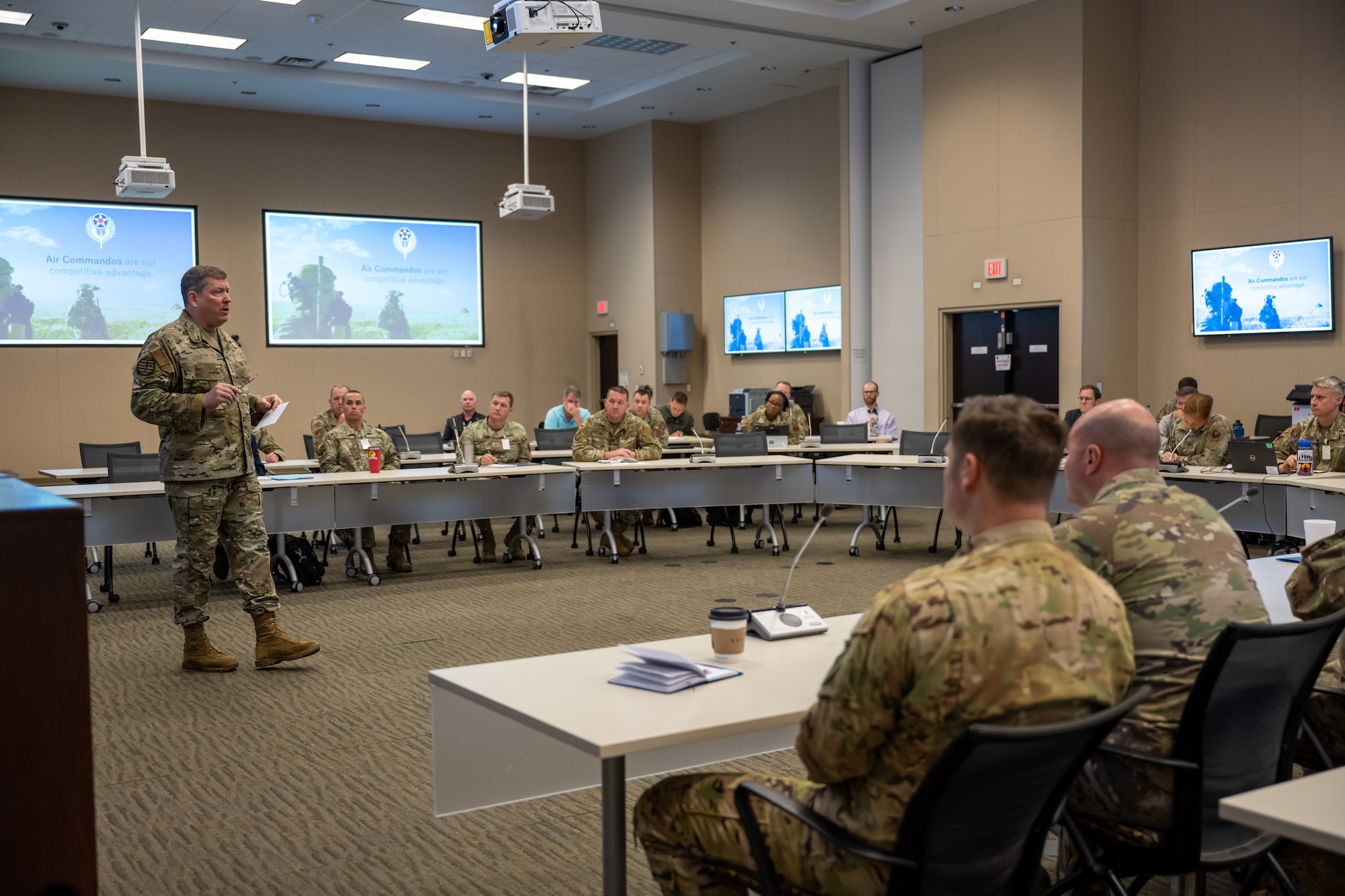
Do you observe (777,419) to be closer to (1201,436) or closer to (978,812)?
(1201,436)

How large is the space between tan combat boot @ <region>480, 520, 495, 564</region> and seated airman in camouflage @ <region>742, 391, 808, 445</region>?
3.49m

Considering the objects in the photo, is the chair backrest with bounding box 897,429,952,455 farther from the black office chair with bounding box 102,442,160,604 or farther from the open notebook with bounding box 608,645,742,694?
the open notebook with bounding box 608,645,742,694

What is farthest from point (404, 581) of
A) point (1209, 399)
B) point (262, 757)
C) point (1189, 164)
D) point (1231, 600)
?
point (1189, 164)

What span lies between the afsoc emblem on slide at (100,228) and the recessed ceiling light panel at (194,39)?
246cm

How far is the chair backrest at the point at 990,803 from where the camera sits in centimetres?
158

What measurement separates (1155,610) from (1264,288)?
8213 millimetres

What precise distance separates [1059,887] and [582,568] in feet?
20.4

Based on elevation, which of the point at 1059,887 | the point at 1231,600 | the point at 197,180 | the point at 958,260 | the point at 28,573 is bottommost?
the point at 1059,887

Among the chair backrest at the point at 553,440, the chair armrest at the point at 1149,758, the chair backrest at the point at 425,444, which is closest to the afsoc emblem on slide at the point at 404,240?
the chair backrest at the point at 425,444

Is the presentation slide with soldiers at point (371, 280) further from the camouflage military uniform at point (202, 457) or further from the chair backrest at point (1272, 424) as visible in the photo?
the chair backrest at point (1272, 424)

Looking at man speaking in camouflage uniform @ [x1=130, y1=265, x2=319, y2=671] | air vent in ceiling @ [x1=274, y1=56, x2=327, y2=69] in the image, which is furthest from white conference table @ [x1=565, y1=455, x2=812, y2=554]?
air vent in ceiling @ [x1=274, y1=56, x2=327, y2=69]

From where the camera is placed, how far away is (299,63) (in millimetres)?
11711

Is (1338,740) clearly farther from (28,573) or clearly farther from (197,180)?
(197,180)

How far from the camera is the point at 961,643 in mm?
1604
